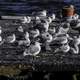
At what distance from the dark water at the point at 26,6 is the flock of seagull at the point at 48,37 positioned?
26574mm

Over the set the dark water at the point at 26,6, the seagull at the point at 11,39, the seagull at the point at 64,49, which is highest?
the seagull at the point at 11,39

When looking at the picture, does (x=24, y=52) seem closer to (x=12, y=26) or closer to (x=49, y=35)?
(x=49, y=35)

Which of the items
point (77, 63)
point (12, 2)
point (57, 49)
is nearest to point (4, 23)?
point (57, 49)

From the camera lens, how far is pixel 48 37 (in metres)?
14.5

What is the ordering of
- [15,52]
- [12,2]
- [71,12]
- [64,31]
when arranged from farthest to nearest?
[12,2] < [71,12] < [64,31] < [15,52]

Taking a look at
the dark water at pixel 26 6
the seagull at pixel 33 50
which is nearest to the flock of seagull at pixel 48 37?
the seagull at pixel 33 50

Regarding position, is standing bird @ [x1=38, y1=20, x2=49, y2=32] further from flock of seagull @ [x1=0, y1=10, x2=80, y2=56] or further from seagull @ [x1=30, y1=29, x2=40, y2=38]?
seagull @ [x1=30, y1=29, x2=40, y2=38]

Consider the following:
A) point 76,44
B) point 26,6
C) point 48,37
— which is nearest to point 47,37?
point 48,37

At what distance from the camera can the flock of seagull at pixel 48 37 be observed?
13.5 metres

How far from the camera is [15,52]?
13.5 metres

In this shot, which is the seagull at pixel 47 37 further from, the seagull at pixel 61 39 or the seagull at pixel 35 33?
the seagull at pixel 35 33

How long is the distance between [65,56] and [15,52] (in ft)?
5.62

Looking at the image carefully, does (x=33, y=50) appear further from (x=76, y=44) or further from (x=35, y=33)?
(x=35, y=33)

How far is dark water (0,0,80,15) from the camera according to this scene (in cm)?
4456
